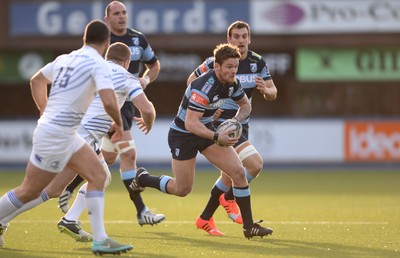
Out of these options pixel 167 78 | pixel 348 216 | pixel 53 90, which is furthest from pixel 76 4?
pixel 53 90

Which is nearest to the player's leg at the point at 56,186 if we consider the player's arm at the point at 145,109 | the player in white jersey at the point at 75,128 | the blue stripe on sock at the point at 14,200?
the blue stripe on sock at the point at 14,200

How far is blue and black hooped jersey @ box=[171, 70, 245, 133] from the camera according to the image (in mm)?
9742

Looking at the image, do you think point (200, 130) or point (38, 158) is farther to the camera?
point (200, 130)

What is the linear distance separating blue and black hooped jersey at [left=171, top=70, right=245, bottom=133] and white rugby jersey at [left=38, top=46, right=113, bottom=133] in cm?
143

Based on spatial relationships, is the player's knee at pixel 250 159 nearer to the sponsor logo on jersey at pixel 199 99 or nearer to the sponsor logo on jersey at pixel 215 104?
the sponsor logo on jersey at pixel 215 104

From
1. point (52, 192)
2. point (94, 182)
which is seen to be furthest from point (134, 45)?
point (94, 182)

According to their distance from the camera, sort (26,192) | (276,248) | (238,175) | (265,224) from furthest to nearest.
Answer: (265,224), (238,175), (276,248), (26,192)

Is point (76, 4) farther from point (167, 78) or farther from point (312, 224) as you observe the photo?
point (312, 224)

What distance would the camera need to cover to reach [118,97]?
1019cm

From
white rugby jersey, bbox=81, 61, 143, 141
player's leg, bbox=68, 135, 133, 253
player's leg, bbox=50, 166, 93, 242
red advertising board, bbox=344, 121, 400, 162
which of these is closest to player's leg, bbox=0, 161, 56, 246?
player's leg, bbox=68, 135, 133, 253

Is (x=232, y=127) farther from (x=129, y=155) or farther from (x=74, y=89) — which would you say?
(x=129, y=155)

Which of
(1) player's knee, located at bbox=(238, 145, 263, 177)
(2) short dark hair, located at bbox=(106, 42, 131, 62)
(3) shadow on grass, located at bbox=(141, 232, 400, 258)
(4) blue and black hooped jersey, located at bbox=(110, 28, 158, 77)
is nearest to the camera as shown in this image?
(3) shadow on grass, located at bbox=(141, 232, 400, 258)

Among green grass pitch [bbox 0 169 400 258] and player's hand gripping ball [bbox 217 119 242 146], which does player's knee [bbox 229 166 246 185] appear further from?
green grass pitch [bbox 0 169 400 258]

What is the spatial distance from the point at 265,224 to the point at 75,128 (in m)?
3.75
